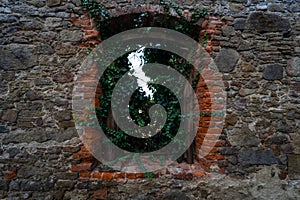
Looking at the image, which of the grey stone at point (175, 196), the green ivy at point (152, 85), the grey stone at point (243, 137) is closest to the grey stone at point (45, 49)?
the green ivy at point (152, 85)

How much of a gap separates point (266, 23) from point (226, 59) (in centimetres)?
64

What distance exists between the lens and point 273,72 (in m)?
2.44

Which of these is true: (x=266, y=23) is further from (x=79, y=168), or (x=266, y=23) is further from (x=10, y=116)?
(x=10, y=116)

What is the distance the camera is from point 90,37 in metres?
2.46

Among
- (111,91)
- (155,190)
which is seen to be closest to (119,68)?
(111,91)

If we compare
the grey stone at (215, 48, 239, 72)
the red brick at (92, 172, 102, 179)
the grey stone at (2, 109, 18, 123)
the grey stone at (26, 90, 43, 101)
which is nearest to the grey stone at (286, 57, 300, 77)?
the grey stone at (215, 48, 239, 72)

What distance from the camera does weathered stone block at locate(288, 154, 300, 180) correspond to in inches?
92.5

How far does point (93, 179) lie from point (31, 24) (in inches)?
75.6

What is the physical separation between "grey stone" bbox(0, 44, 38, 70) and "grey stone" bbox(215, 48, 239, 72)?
7.01ft

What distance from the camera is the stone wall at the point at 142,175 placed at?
92.0 inches

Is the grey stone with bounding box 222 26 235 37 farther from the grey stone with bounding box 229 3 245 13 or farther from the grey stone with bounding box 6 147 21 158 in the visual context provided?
the grey stone with bounding box 6 147 21 158

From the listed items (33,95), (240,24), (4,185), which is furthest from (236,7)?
(4,185)

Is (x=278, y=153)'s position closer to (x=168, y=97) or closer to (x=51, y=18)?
(x=168, y=97)

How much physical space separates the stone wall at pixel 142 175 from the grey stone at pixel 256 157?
11mm
